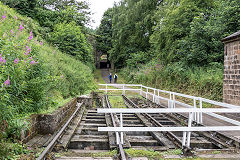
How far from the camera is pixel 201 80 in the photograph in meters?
12.4

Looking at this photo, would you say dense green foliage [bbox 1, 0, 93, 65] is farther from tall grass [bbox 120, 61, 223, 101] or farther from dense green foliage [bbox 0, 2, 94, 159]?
dense green foliage [bbox 0, 2, 94, 159]

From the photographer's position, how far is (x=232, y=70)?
902cm

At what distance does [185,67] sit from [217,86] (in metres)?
4.00

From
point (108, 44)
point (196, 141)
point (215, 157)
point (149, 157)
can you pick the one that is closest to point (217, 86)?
point (196, 141)

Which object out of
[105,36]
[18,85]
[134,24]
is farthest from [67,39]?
[105,36]

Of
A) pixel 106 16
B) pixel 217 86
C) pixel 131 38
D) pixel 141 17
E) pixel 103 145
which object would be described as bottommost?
pixel 103 145

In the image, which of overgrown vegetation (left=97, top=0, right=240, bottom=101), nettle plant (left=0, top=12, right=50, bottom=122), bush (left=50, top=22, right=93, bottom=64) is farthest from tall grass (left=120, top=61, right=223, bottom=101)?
nettle plant (left=0, top=12, right=50, bottom=122)

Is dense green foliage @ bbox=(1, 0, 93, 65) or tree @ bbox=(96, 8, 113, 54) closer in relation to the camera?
dense green foliage @ bbox=(1, 0, 93, 65)

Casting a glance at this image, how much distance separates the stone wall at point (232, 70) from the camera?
8.65m

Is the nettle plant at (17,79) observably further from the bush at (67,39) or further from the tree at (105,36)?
the tree at (105,36)

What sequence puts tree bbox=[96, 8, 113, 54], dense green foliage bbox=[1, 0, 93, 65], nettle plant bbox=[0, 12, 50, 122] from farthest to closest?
tree bbox=[96, 8, 113, 54] → dense green foliage bbox=[1, 0, 93, 65] → nettle plant bbox=[0, 12, 50, 122]

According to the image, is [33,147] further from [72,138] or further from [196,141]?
[196,141]

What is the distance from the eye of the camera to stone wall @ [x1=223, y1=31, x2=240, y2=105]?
8648 mm

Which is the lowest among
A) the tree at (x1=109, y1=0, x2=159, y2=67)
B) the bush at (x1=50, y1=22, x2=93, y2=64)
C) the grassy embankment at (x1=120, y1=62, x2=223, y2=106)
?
the grassy embankment at (x1=120, y1=62, x2=223, y2=106)
